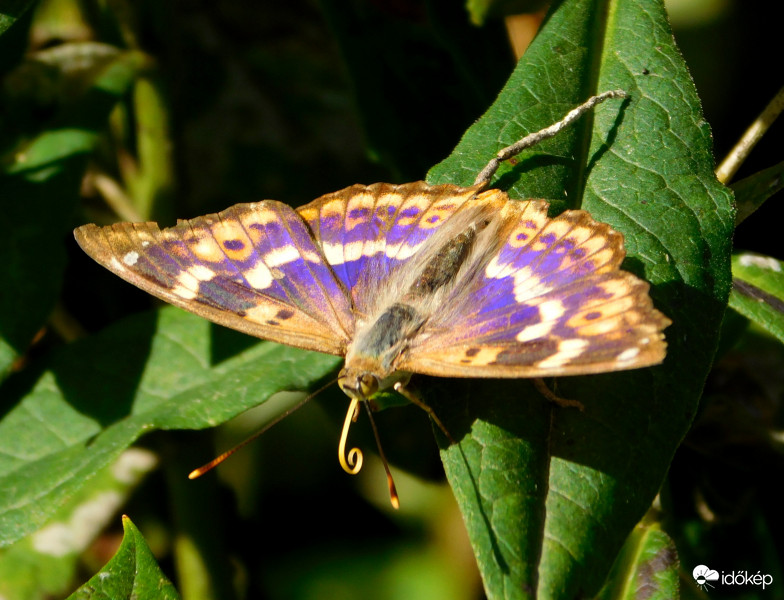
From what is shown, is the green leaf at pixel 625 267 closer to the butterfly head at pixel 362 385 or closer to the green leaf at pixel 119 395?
the butterfly head at pixel 362 385

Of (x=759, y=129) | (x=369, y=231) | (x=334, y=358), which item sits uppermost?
(x=759, y=129)

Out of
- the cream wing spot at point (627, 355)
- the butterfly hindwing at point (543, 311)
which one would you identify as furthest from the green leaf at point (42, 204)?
the cream wing spot at point (627, 355)

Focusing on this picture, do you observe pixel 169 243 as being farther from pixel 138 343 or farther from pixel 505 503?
pixel 505 503

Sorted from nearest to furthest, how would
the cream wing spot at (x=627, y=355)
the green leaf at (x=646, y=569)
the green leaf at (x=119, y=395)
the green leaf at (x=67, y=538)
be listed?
the cream wing spot at (x=627, y=355) < the green leaf at (x=646, y=569) < the green leaf at (x=119, y=395) < the green leaf at (x=67, y=538)

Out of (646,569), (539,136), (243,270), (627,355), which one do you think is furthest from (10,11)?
(646,569)

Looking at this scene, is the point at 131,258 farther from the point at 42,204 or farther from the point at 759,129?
the point at 759,129

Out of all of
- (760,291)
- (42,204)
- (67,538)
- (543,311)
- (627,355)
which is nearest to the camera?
(627,355)

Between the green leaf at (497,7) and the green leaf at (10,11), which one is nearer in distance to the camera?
the green leaf at (10,11)
